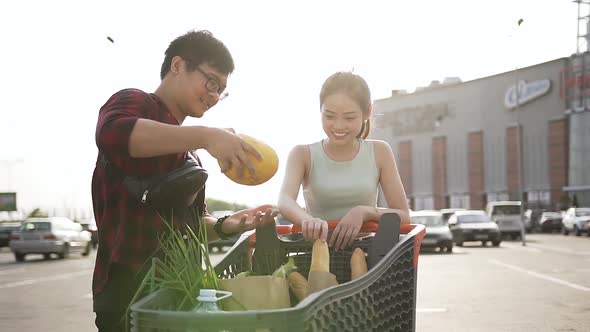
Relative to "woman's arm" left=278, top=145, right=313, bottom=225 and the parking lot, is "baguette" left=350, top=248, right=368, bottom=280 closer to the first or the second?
"woman's arm" left=278, top=145, right=313, bottom=225

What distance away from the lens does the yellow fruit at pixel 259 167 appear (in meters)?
2.08

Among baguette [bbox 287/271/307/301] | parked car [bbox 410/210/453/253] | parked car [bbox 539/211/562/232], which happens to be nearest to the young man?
baguette [bbox 287/271/307/301]

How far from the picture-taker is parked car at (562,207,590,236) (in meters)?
44.8

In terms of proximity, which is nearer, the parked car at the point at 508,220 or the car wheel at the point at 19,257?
the car wheel at the point at 19,257

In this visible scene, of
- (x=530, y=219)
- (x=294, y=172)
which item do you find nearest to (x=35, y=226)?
(x=294, y=172)

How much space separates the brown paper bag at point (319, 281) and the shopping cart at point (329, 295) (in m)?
0.11

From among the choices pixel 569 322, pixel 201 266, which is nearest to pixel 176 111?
pixel 201 266

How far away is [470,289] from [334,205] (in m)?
10.5

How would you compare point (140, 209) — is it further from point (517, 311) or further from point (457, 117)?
point (457, 117)

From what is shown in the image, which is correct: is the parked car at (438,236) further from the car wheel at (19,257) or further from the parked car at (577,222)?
the parked car at (577,222)

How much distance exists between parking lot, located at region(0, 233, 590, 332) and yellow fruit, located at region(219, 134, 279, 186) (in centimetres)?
647

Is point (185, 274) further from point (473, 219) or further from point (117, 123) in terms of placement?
point (473, 219)

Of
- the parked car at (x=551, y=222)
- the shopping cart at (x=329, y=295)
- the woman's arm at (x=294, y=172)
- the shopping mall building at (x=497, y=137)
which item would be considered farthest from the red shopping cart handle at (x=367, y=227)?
the shopping mall building at (x=497, y=137)

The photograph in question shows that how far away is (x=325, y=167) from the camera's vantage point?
125 inches
